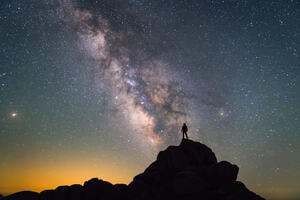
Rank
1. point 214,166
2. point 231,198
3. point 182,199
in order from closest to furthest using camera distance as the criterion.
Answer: point 231,198 → point 182,199 → point 214,166

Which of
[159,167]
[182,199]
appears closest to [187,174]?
[182,199]

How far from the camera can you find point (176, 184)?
30422 mm

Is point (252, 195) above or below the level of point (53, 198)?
above

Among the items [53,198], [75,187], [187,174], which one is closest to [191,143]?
[187,174]

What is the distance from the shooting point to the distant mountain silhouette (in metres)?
29.9

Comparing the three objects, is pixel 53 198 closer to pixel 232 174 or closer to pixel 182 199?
pixel 182 199

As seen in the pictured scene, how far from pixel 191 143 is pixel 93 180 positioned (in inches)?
532

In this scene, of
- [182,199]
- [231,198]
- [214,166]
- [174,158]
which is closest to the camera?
[231,198]

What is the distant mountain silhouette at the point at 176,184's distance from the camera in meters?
29.9

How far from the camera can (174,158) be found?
34531mm

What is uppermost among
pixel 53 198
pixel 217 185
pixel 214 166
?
pixel 214 166

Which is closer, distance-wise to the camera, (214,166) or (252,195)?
(252,195)

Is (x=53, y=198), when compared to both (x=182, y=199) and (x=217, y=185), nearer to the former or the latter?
(x=182, y=199)

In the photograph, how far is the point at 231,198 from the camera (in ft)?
90.3
